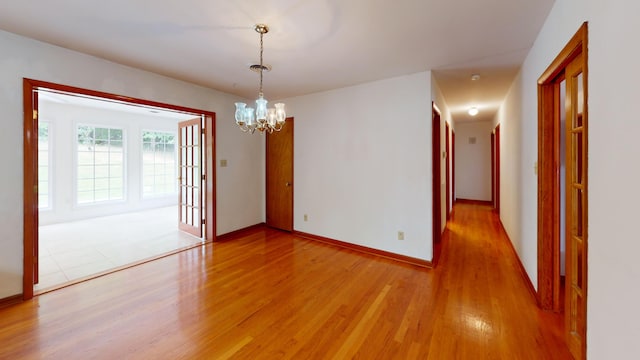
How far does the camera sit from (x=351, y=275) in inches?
116

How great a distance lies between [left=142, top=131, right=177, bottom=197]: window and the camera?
6.95 m

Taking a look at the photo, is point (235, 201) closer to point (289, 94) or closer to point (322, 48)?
point (289, 94)

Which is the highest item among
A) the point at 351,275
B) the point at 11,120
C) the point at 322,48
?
the point at 322,48

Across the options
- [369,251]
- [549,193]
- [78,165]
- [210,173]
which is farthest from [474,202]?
[78,165]

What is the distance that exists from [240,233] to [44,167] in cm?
442

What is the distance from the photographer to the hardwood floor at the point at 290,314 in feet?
5.82

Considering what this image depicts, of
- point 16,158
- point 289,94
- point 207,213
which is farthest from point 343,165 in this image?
point 16,158

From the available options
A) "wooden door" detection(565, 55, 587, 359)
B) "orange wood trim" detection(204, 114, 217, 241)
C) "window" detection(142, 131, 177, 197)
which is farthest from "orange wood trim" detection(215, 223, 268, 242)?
"wooden door" detection(565, 55, 587, 359)

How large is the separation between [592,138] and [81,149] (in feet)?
26.6

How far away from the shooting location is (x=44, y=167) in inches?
207

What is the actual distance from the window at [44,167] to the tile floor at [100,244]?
573 millimetres

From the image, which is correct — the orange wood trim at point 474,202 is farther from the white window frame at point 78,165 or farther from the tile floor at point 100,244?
the white window frame at point 78,165

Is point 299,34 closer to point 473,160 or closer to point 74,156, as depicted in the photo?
point 74,156

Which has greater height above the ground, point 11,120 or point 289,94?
point 289,94
